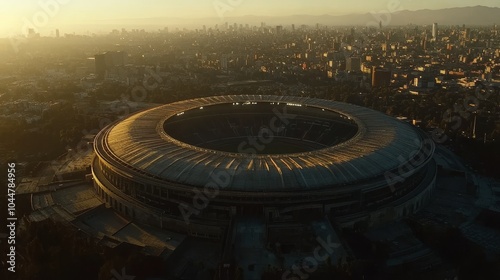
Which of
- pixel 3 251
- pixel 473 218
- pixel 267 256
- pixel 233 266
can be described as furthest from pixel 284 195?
pixel 3 251

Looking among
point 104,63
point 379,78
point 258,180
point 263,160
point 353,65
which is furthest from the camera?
point 353,65

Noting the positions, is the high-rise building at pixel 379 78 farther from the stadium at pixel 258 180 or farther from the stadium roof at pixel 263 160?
the stadium roof at pixel 263 160

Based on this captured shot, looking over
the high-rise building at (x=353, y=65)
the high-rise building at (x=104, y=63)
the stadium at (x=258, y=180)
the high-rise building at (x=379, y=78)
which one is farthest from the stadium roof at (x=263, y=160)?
the high-rise building at (x=353, y=65)

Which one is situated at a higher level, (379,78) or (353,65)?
(353,65)

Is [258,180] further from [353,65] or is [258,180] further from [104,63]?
[104,63]

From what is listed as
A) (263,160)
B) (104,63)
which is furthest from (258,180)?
(104,63)

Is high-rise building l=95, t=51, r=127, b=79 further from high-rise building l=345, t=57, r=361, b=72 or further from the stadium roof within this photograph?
the stadium roof
